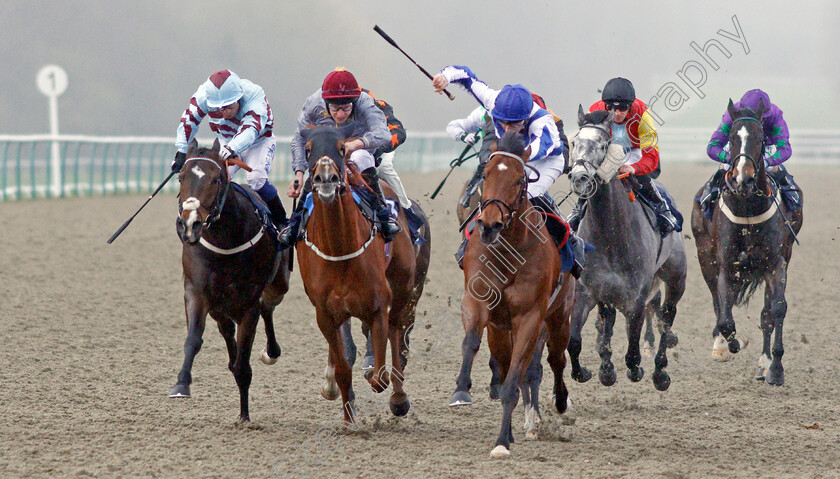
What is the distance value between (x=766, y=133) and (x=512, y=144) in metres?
3.41

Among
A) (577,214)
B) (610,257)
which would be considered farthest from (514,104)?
(610,257)

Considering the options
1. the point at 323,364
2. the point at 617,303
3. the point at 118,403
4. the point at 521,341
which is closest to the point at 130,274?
the point at 323,364

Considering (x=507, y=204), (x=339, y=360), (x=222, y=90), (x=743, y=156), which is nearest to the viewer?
(x=507, y=204)

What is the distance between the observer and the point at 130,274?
11.6 meters

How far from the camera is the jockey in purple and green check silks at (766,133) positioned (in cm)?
772

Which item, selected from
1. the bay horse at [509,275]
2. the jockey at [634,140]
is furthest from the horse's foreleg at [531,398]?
the jockey at [634,140]

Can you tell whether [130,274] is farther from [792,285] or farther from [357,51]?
[357,51]

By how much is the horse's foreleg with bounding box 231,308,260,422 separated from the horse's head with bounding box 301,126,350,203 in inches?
45.3

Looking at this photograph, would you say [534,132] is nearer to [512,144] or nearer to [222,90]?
[512,144]

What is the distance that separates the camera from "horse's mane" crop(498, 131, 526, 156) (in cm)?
517

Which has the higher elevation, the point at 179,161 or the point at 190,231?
the point at 179,161

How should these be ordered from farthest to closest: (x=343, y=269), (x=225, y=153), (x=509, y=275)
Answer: (x=225, y=153), (x=343, y=269), (x=509, y=275)

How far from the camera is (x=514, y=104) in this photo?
561cm

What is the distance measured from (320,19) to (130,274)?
31.4 m
